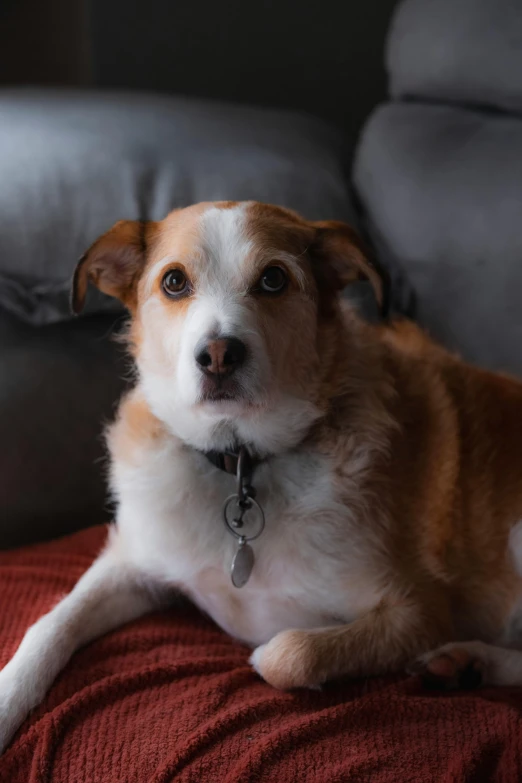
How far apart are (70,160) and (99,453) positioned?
2.59 feet

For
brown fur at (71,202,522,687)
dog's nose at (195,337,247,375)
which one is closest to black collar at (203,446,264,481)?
brown fur at (71,202,522,687)

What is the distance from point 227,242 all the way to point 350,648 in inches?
32.5

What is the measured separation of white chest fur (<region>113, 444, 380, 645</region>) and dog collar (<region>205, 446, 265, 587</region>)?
0.02 metres

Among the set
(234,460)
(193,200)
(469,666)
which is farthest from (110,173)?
(469,666)

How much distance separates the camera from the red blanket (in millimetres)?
1239

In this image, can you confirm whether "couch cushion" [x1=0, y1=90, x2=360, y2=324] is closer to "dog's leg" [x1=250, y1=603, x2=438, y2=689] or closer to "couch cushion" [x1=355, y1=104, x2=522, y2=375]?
"couch cushion" [x1=355, y1=104, x2=522, y2=375]

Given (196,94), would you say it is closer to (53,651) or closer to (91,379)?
(91,379)

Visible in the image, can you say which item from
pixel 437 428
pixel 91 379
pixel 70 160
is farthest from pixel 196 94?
pixel 437 428

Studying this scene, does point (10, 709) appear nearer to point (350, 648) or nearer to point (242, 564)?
point (242, 564)

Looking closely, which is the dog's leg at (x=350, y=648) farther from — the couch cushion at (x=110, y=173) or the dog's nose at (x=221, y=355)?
the couch cushion at (x=110, y=173)

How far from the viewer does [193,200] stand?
2076 millimetres

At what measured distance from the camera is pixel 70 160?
2020 mm

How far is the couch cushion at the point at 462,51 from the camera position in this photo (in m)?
2.11

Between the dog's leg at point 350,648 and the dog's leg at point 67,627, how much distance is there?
324 mm
